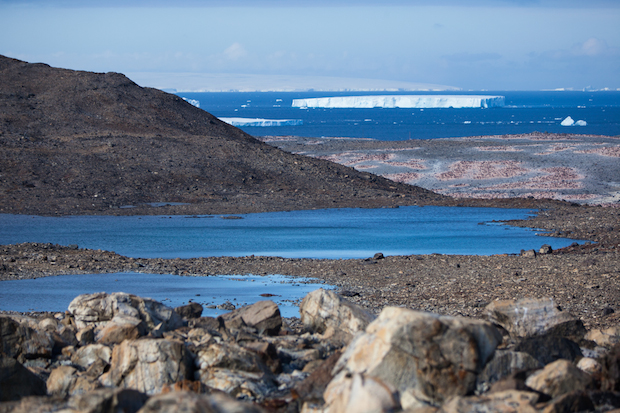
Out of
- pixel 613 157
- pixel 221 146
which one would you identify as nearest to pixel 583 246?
pixel 221 146

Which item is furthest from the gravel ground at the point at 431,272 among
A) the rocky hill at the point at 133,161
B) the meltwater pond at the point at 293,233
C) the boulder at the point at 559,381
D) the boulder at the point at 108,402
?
the rocky hill at the point at 133,161

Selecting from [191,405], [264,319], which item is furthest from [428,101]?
[191,405]

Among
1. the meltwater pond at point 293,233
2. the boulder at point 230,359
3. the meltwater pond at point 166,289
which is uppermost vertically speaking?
the boulder at point 230,359

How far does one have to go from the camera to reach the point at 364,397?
245 inches

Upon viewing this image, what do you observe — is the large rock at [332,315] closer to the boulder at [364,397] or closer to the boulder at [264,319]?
the boulder at [264,319]

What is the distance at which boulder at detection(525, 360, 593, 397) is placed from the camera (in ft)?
23.0

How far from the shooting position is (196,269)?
19.0 metres

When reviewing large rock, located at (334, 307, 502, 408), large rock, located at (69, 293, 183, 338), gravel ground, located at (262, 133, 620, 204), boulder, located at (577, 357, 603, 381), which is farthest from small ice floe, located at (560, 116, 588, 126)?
large rock, located at (334, 307, 502, 408)

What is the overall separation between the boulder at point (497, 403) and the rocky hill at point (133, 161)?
27.4 meters

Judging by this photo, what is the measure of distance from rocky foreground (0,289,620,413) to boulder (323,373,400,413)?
1 cm

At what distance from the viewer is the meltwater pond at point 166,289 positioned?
47.6 feet

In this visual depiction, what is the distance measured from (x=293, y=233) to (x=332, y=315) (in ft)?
55.0

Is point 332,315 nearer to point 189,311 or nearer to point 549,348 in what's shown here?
point 189,311

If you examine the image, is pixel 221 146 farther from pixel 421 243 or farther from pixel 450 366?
pixel 450 366
